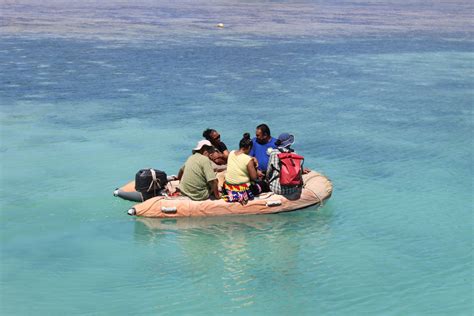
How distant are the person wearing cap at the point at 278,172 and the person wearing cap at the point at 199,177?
95 cm

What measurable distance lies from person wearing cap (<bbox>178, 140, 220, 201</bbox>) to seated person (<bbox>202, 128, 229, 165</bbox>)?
55 cm

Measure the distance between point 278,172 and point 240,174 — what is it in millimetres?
665

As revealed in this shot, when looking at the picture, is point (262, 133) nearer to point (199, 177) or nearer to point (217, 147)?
point (217, 147)

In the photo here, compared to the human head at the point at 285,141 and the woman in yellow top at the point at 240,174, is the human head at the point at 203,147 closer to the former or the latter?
the woman in yellow top at the point at 240,174

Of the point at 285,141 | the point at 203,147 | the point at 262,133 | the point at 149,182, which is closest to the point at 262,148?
the point at 262,133

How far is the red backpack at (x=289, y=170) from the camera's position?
423 inches

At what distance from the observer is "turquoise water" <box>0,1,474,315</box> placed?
8.77 metres

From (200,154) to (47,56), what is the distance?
19.9m

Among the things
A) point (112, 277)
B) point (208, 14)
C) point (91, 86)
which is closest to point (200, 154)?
point (112, 277)

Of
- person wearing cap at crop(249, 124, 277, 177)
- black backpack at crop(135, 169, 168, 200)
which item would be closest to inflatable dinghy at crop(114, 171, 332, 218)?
black backpack at crop(135, 169, 168, 200)

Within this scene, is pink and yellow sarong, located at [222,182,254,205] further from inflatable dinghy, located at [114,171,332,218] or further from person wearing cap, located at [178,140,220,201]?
person wearing cap, located at [178,140,220,201]

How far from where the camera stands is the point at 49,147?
49.5 ft

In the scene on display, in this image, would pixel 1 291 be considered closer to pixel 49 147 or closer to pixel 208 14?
pixel 49 147

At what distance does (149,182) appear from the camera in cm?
1105
